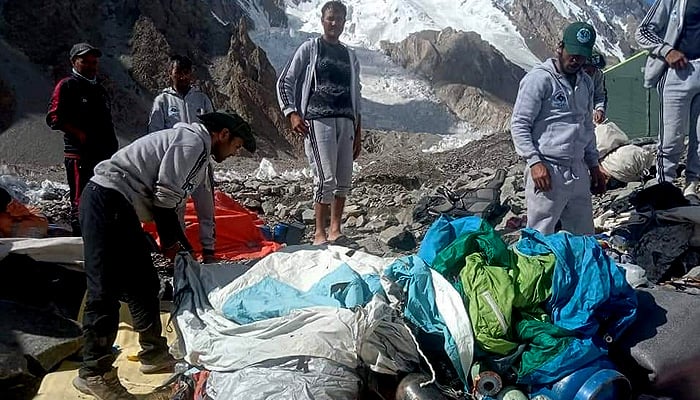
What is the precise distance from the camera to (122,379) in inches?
132

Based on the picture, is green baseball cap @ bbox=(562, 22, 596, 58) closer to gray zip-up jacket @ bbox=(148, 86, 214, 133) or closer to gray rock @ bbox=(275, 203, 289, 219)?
gray zip-up jacket @ bbox=(148, 86, 214, 133)

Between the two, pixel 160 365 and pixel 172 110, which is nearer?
pixel 160 365

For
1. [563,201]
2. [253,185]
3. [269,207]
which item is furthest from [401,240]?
[253,185]

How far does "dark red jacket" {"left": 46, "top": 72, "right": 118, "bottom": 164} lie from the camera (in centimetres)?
505

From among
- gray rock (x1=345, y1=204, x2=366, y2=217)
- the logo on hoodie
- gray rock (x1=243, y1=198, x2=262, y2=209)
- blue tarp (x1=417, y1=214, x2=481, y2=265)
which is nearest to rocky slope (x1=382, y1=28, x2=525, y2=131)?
gray rock (x1=243, y1=198, x2=262, y2=209)

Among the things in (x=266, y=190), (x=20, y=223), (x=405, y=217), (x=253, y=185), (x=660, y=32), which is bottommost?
(x=253, y=185)

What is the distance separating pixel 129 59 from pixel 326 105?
2006 centimetres

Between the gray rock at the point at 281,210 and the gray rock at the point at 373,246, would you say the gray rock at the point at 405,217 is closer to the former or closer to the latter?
the gray rock at the point at 373,246

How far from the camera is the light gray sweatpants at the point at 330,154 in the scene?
476 cm

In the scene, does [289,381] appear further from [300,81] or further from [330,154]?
[300,81]

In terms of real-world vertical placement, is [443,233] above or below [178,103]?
below

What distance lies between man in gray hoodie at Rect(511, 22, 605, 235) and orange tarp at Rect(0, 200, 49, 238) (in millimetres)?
3289

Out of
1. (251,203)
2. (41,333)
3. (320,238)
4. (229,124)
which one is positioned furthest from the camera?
(251,203)

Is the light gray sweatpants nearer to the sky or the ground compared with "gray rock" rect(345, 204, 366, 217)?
nearer to the sky
